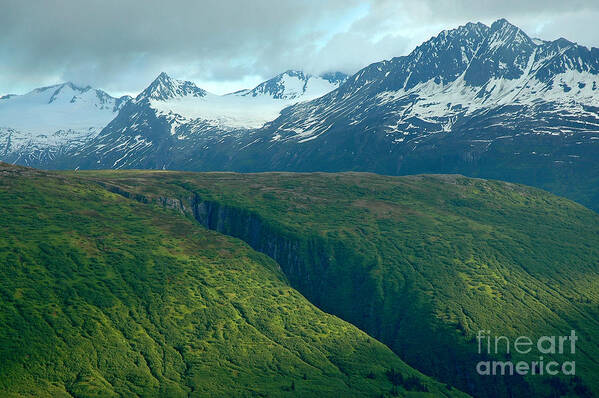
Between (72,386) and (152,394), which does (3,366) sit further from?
(152,394)

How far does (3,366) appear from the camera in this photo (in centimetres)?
19112

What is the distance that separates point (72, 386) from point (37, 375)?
11750 mm

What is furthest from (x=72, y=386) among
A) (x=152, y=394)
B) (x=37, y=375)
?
(x=152, y=394)

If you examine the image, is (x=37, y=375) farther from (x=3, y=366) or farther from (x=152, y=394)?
(x=152, y=394)

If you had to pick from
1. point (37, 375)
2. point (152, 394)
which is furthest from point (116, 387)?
point (37, 375)

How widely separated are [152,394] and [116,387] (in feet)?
39.9

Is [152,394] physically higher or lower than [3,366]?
lower

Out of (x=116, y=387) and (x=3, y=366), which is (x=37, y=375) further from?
(x=116, y=387)

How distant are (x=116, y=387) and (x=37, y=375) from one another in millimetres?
25119

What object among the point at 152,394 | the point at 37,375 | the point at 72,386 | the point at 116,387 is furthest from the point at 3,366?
the point at 152,394

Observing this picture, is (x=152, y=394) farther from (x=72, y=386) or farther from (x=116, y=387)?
(x=72, y=386)

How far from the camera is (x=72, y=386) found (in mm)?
192500

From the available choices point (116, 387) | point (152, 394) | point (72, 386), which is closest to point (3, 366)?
point (72, 386)

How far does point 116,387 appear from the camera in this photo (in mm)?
A: 199000
